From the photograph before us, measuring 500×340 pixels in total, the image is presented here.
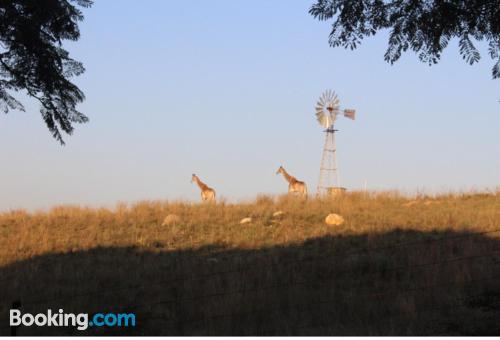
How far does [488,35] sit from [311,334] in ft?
20.4

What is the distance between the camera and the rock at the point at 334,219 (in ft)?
77.2

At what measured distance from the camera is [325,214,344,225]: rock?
926 inches

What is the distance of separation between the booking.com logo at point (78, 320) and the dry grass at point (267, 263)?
0.62ft

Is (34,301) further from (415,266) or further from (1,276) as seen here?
(415,266)

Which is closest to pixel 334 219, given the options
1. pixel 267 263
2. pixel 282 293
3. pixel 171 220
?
pixel 171 220

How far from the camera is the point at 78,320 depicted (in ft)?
44.0

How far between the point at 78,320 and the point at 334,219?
12174 mm

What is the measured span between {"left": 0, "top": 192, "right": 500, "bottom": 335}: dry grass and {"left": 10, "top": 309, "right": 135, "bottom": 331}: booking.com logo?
0.62 feet

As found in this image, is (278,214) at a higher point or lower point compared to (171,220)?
higher

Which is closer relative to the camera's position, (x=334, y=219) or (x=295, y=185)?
(x=334, y=219)

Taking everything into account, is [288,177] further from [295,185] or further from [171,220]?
[171,220]

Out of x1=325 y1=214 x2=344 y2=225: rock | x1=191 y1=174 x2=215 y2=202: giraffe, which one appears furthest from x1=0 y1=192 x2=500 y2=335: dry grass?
x1=191 y1=174 x2=215 y2=202: giraffe

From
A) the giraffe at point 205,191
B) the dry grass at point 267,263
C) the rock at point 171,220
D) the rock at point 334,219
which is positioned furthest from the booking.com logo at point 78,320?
the giraffe at point 205,191

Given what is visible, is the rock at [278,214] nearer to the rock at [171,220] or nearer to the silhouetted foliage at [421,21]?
the rock at [171,220]
